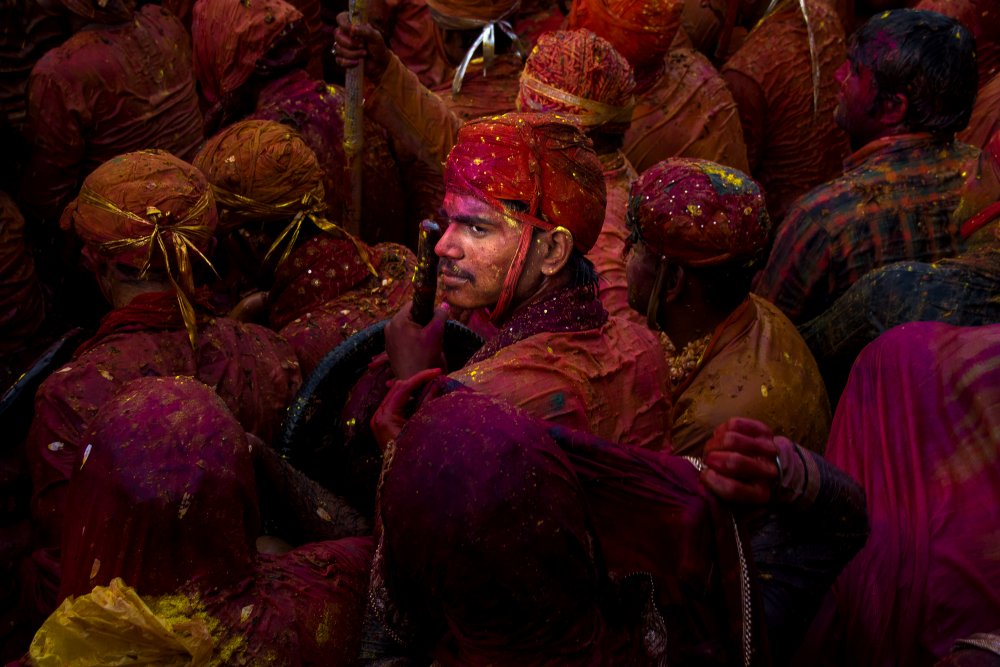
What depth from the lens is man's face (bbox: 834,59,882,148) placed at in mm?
4242

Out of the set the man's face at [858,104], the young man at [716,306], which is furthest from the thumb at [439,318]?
the man's face at [858,104]

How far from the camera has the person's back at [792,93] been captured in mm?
5971

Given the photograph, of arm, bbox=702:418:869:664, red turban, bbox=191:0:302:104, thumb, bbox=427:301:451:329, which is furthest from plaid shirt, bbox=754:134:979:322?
red turban, bbox=191:0:302:104

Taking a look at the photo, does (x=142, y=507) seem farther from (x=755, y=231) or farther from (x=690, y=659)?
(x=755, y=231)

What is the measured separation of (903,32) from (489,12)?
2.70 m

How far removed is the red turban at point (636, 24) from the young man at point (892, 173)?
123cm

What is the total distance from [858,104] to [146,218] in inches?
121

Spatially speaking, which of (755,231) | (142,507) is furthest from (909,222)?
(142,507)

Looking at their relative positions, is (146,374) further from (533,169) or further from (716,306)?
(716,306)

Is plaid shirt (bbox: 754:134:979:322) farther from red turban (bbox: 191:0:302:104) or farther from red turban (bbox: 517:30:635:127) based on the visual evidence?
red turban (bbox: 191:0:302:104)

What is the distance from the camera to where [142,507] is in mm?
1979

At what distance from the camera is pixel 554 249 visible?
2809 mm

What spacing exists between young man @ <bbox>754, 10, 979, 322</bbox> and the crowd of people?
0.6 inches

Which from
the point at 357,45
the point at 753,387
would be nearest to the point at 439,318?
the point at 753,387
